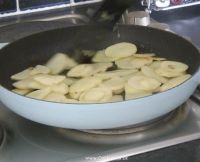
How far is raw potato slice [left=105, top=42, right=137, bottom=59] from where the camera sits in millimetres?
858

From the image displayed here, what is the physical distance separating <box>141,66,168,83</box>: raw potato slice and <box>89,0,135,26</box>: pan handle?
0.39 feet

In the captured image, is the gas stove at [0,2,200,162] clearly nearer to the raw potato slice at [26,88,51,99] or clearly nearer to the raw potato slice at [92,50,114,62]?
the raw potato slice at [26,88,51,99]

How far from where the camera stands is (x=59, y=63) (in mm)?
846

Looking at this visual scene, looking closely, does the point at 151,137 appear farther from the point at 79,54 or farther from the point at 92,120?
the point at 79,54

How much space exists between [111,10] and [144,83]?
18cm

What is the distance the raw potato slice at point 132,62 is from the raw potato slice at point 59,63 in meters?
0.09

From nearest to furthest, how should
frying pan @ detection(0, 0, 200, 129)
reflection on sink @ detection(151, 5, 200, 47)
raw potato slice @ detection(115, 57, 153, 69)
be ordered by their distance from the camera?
frying pan @ detection(0, 0, 200, 129) < raw potato slice @ detection(115, 57, 153, 69) < reflection on sink @ detection(151, 5, 200, 47)

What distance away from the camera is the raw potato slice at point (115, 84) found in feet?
2.44

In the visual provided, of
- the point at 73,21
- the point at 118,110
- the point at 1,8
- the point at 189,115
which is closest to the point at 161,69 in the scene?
the point at 189,115

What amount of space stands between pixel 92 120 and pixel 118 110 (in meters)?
0.04

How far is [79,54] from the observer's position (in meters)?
0.90

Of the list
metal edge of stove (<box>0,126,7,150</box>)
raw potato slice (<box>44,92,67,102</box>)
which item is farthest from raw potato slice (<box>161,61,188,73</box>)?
metal edge of stove (<box>0,126,7,150</box>)

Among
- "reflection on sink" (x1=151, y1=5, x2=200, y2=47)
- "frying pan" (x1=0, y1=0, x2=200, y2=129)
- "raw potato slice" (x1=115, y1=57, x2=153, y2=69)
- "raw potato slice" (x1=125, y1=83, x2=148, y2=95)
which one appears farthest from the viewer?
"reflection on sink" (x1=151, y1=5, x2=200, y2=47)

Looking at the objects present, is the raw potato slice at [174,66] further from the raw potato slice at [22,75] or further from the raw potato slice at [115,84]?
the raw potato slice at [22,75]
